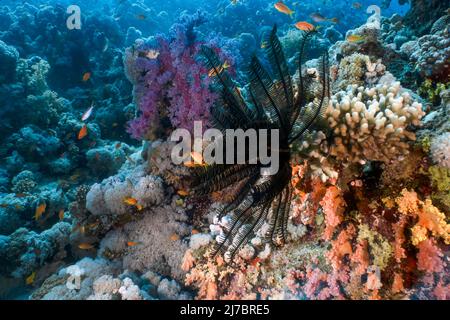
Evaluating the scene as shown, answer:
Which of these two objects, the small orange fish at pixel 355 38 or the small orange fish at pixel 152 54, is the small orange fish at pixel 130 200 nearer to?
the small orange fish at pixel 152 54

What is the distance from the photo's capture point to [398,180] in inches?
128

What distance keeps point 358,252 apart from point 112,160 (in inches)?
315

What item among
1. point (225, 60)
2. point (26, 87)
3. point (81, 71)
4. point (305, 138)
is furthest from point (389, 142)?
point (81, 71)

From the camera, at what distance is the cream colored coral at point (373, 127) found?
9.85 ft

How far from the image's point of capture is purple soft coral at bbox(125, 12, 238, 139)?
470 cm

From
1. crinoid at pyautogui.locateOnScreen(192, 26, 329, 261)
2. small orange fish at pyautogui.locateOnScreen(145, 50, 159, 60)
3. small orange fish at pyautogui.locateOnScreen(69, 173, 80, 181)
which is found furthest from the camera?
small orange fish at pyautogui.locateOnScreen(69, 173, 80, 181)

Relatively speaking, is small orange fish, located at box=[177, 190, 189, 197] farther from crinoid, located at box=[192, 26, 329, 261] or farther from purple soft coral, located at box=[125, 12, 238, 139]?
crinoid, located at box=[192, 26, 329, 261]

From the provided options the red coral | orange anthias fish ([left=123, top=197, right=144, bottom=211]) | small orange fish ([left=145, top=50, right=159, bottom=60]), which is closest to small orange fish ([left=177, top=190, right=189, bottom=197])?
orange anthias fish ([left=123, top=197, right=144, bottom=211])

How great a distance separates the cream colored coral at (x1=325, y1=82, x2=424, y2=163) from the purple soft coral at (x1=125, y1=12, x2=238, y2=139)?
2099mm

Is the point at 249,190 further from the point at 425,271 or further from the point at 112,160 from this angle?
the point at 112,160

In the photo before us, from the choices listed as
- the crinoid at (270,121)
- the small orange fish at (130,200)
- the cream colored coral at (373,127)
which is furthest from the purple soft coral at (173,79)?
the cream colored coral at (373,127)

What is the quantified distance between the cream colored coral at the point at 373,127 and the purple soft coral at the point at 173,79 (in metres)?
2.10

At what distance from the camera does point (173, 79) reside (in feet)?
16.4

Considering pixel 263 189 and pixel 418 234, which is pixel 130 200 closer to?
pixel 263 189
